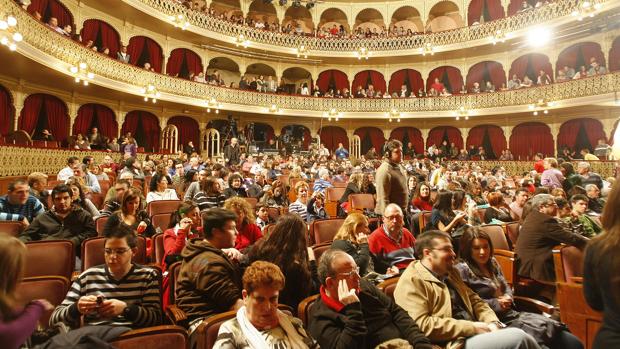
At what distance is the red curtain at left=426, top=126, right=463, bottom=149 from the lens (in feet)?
58.1

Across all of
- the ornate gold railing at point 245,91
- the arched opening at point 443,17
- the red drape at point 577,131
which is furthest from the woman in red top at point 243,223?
the arched opening at point 443,17

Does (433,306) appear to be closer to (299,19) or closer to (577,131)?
(577,131)

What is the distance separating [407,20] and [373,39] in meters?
3.33

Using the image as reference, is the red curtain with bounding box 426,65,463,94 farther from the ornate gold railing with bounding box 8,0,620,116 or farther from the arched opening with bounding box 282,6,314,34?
the arched opening with bounding box 282,6,314,34

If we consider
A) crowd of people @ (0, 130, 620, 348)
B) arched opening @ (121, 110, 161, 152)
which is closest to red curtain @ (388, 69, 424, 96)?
arched opening @ (121, 110, 161, 152)

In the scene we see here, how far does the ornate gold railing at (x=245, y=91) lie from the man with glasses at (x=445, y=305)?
9.06 metres

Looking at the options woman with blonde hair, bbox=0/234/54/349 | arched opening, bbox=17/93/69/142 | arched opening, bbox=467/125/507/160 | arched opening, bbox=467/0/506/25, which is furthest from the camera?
arched opening, bbox=467/125/507/160

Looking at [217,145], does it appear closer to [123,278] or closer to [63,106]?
[63,106]

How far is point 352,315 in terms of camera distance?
5.70 feet

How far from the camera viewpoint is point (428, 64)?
17719 mm

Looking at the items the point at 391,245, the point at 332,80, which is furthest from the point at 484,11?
the point at 391,245

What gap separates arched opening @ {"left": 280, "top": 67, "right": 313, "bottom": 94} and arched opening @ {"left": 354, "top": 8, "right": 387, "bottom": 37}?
11.7 ft

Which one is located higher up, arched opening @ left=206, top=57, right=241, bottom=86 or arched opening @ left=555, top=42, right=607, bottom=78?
arched opening @ left=206, top=57, right=241, bottom=86

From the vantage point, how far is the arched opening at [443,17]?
18031mm
